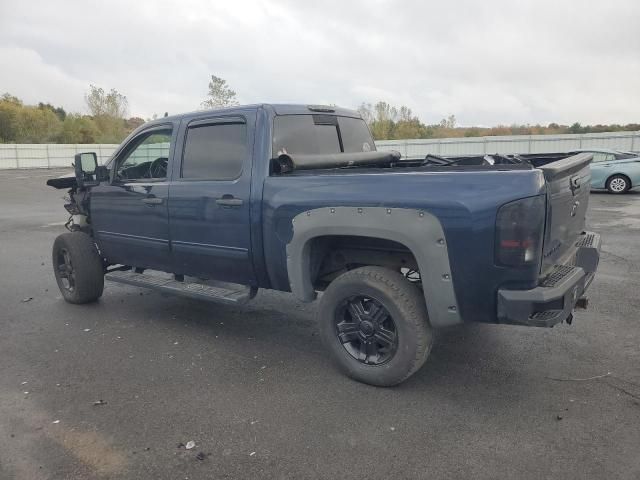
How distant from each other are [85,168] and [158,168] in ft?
3.53

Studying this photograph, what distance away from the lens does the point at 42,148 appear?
138ft

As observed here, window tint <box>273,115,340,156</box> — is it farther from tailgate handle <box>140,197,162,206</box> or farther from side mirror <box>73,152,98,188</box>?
side mirror <box>73,152,98,188</box>

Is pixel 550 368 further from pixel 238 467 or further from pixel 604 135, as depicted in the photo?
pixel 604 135

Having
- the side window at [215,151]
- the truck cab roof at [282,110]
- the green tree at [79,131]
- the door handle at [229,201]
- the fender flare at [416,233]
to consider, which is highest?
the green tree at [79,131]

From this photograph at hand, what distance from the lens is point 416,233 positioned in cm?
322

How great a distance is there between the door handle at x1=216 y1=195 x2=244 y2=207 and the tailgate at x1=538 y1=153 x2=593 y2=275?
2.22m

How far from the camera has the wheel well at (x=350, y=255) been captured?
369 centimetres

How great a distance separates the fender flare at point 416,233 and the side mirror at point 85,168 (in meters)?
3.05

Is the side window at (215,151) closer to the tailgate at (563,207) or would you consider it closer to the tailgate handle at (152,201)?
the tailgate handle at (152,201)

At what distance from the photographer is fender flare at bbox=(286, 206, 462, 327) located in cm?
318

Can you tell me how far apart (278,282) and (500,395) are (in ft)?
5.93

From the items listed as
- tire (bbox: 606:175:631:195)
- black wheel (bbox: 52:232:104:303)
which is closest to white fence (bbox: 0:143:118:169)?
tire (bbox: 606:175:631:195)

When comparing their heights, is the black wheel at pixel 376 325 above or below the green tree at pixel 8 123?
below

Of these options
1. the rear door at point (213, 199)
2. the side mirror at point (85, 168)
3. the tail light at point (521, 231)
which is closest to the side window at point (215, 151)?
the rear door at point (213, 199)
